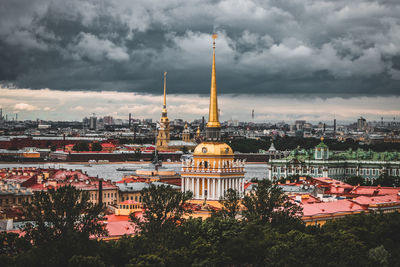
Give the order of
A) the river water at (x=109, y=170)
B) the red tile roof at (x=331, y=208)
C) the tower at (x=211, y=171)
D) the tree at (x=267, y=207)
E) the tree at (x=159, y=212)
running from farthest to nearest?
the river water at (x=109, y=170), the red tile roof at (x=331, y=208), the tower at (x=211, y=171), the tree at (x=267, y=207), the tree at (x=159, y=212)

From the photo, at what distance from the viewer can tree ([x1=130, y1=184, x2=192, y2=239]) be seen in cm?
3016

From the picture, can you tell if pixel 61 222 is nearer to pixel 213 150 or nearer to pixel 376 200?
pixel 213 150

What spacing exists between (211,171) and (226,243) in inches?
462

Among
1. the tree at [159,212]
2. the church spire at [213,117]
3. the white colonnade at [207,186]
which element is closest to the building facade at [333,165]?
the church spire at [213,117]

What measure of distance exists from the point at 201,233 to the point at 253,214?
3653mm

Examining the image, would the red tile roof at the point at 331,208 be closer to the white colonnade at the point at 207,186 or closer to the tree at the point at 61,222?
the white colonnade at the point at 207,186

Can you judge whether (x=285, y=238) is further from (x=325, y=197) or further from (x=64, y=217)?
(x=325, y=197)

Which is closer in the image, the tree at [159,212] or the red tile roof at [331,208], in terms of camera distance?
the tree at [159,212]

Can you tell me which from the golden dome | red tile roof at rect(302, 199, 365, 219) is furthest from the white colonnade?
red tile roof at rect(302, 199, 365, 219)

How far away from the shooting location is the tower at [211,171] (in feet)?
136

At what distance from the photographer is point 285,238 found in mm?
30641

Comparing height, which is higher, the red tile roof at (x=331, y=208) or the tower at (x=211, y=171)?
the tower at (x=211, y=171)

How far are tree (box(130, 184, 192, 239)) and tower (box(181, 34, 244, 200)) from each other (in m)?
8.87

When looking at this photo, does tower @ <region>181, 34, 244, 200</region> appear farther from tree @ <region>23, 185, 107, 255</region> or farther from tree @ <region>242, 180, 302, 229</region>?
tree @ <region>23, 185, 107, 255</region>
